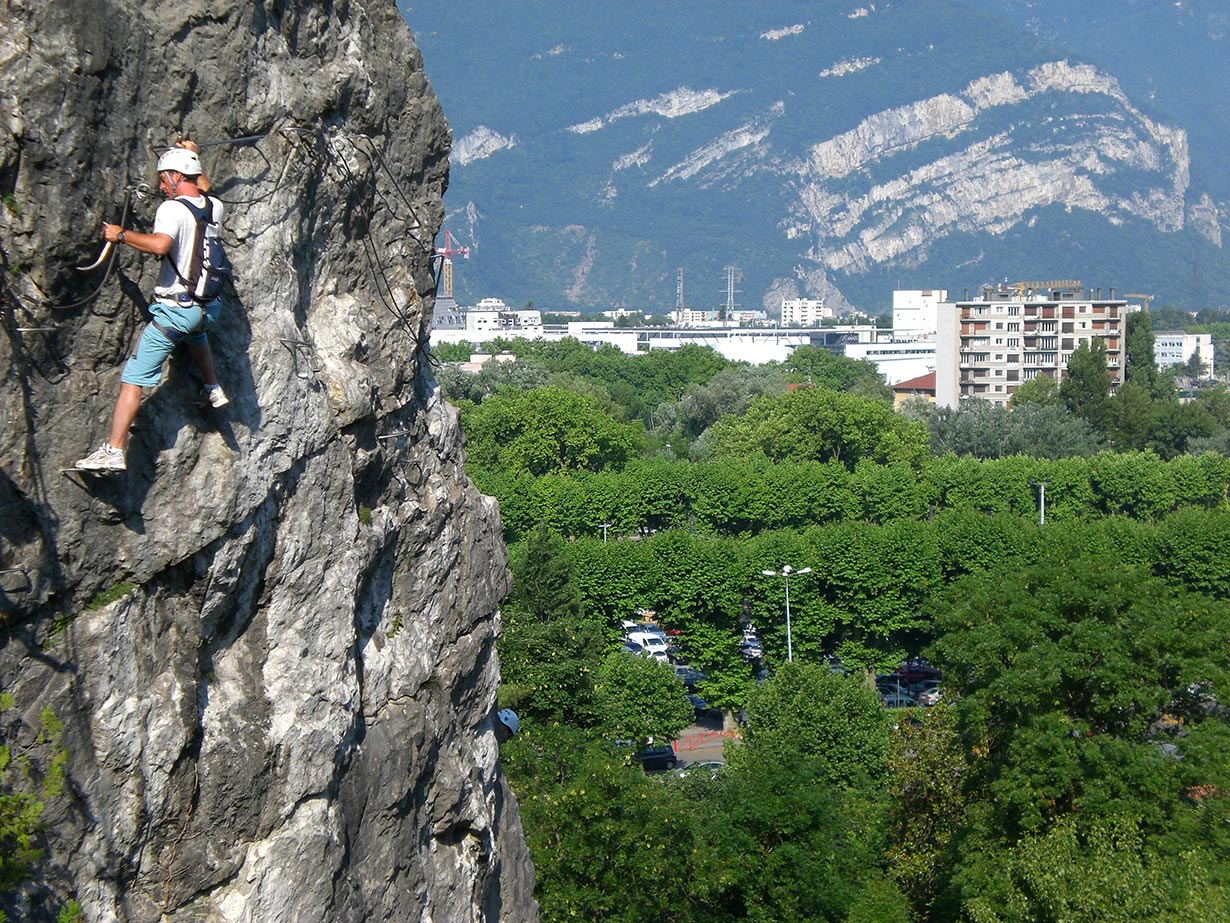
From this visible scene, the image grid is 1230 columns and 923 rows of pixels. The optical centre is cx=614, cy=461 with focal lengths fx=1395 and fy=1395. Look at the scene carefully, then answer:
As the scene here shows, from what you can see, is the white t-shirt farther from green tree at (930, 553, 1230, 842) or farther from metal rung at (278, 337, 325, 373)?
green tree at (930, 553, 1230, 842)

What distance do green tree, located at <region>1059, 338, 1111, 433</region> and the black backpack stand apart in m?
88.2

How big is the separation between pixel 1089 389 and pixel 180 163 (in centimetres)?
9081

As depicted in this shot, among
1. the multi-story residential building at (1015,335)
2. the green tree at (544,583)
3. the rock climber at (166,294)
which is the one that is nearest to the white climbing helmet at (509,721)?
the rock climber at (166,294)

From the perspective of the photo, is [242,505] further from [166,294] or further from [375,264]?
[375,264]

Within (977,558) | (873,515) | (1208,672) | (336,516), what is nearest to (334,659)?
(336,516)

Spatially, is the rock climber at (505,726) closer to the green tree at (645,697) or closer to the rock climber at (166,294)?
the rock climber at (166,294)

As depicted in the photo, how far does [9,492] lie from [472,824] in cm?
532

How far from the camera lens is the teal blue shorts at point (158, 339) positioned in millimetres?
8398

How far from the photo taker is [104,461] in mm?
8148

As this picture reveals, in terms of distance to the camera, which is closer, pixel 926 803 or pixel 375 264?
pixel 375 264

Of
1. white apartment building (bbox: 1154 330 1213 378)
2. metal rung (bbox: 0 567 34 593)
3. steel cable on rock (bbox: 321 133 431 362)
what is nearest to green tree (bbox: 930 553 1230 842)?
steel cable on rock (bbox: 321 133 431 362)

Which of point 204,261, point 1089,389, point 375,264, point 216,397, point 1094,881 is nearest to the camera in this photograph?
point 204,261

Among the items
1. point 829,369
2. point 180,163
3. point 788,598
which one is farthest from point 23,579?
point 829,369

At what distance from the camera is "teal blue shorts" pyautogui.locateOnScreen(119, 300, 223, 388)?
8.40m
